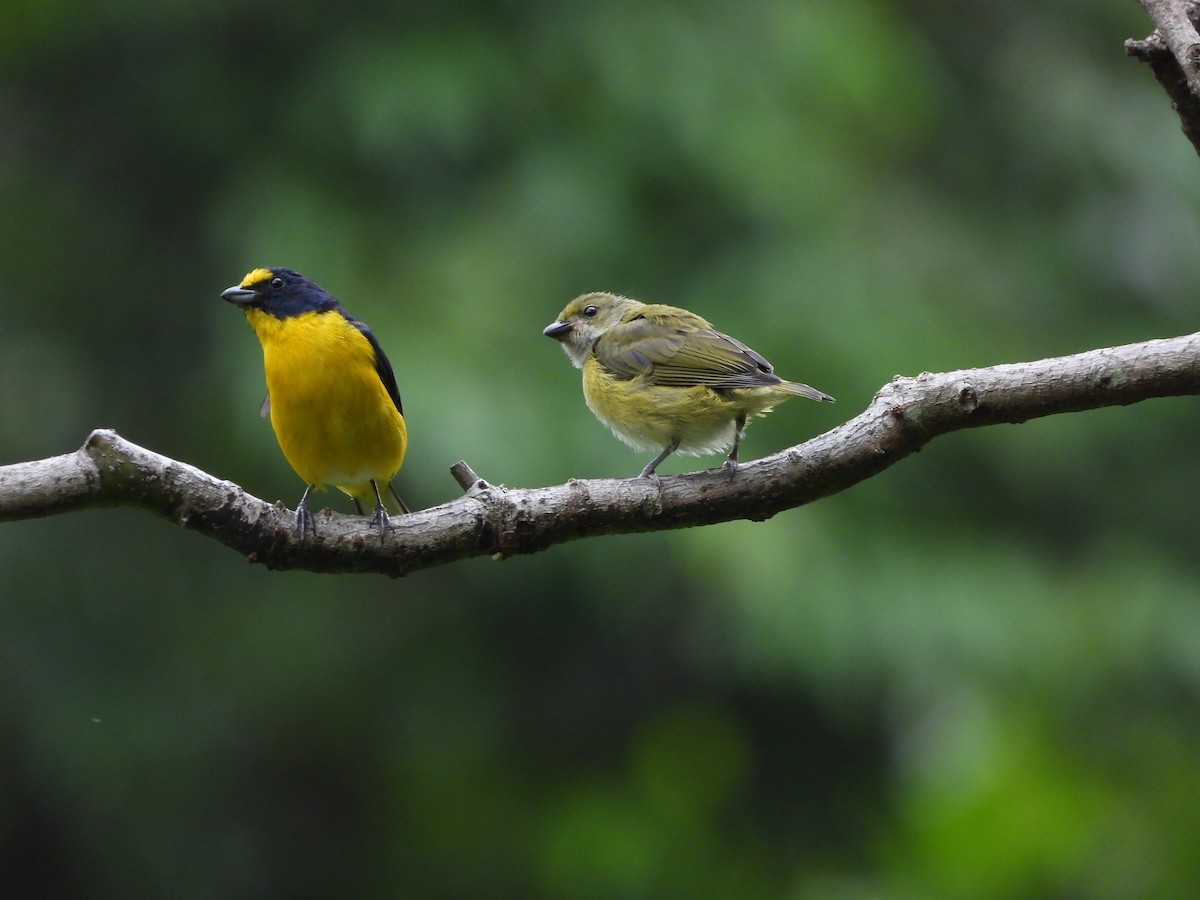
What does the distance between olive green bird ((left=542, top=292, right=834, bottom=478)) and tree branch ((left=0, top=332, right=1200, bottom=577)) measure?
495 mm

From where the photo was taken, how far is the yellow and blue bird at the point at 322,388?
15.3ft

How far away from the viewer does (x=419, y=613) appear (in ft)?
32.4

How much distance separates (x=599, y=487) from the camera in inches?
153

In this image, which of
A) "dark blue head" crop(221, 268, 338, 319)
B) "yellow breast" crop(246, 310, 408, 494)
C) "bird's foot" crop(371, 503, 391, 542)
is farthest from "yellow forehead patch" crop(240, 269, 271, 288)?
"bird's foot" crop(371, 503, 391, 542)

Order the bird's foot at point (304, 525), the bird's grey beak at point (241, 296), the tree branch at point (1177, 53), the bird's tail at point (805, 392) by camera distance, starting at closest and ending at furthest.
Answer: the tree branch at point (1177, 53)
the bird's foot at point (304, 525)
the bird's tail at point (805, 392)
the bird's grey beak at point (241, 296)

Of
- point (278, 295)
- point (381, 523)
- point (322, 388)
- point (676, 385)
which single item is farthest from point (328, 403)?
point (676, 385)

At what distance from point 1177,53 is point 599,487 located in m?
1.87

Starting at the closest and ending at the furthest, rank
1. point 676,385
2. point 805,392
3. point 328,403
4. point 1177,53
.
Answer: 1. point 1177,53
2. point 805,392
3. point 328,403
4. point 676,385

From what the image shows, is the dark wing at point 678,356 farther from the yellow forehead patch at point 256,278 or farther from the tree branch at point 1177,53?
the tree branch at point 1177,53

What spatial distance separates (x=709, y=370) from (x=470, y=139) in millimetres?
4425

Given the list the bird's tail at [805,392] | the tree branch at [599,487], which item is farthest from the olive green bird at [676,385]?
the tree branch at [599,487]

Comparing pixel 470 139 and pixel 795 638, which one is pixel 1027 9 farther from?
pixel 795 638

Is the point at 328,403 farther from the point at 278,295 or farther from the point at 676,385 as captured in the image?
the point at 676,385

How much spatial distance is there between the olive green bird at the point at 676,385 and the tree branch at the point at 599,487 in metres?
0.49
